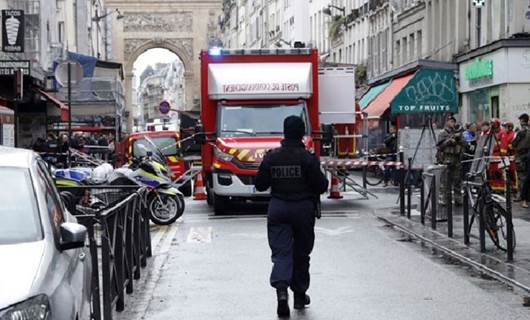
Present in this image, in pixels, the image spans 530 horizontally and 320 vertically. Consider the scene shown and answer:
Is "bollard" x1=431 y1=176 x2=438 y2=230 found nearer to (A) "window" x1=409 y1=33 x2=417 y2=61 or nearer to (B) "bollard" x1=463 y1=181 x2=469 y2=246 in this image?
(B) "bollard" x1=463 y1=181 x2=469 y2=246

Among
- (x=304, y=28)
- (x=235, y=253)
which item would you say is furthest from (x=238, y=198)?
(x=304, y=28)

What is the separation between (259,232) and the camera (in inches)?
709

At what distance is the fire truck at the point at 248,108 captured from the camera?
21.4 m

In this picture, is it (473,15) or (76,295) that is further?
(473,15)

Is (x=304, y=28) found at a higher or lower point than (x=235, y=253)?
higher

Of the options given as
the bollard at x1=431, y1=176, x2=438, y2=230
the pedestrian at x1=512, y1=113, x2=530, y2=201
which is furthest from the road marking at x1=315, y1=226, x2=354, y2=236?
the pedestrian at x1=512, y1=113, x2=530, y2=201

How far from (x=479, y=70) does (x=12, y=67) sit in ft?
45.5

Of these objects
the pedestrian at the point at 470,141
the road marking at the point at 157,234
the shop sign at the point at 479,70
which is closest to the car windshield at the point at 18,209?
the road marking at the point at 157,234

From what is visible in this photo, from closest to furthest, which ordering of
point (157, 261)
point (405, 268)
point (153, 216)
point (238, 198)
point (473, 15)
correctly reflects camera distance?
point (405, 268) → point (157, 261) → point (153, 216) → point (238, 198) → point (473, 15)

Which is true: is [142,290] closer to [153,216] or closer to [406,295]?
[406,295]

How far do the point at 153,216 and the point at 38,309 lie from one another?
13.9 meters

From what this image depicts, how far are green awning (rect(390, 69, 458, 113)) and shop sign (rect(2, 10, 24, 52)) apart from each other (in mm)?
10797

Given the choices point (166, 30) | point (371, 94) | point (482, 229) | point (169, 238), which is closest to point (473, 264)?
point (482, 229)

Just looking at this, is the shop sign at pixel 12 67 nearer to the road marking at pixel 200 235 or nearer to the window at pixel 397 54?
the road marking at pixel 200 235
